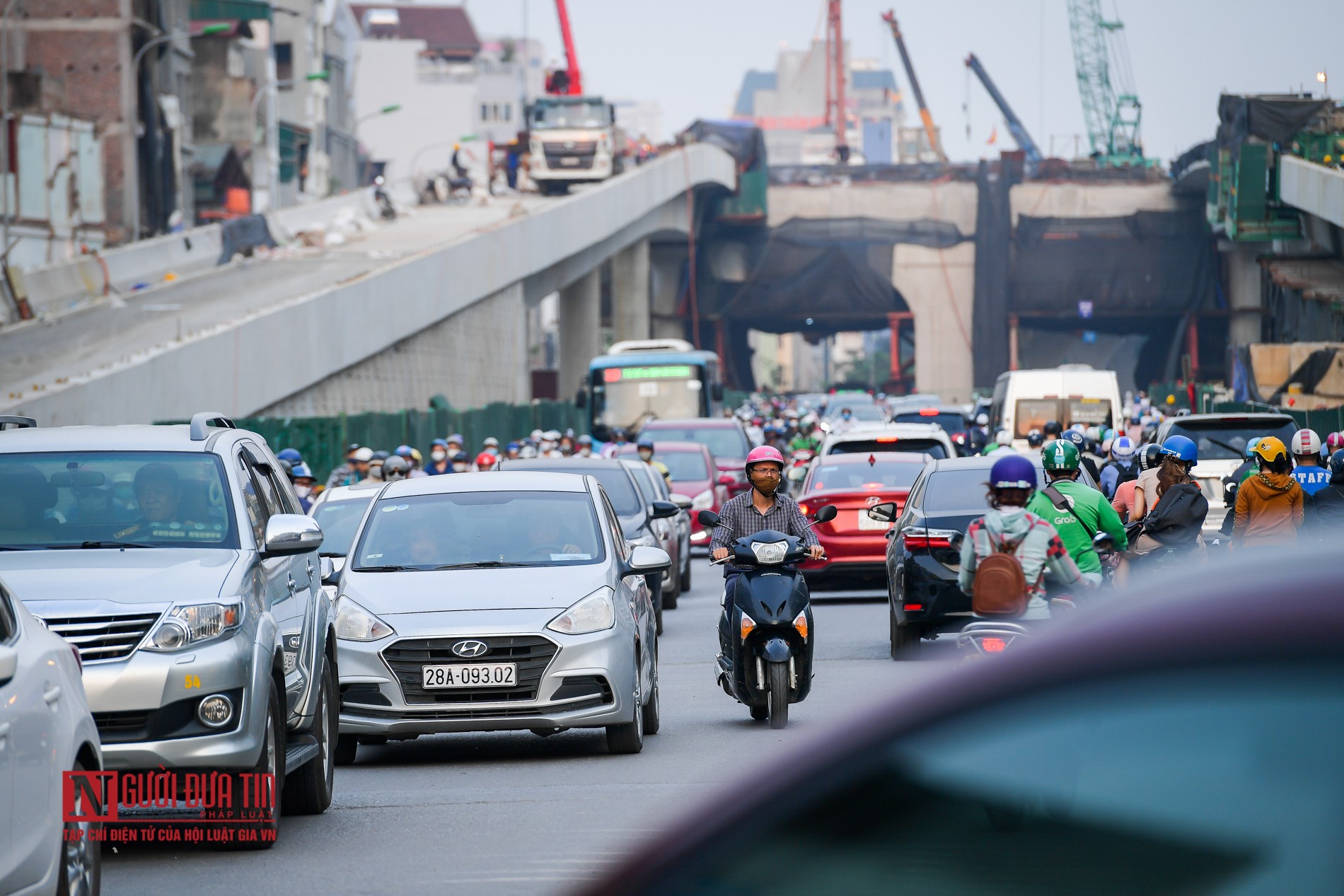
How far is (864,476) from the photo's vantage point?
68.3 feet

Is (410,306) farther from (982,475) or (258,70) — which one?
(258,70)

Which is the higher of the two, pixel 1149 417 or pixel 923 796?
pixel 923 796

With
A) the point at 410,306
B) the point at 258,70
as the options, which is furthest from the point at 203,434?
the point at 258,70

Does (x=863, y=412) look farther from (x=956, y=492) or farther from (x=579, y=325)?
(x=956, y=492)

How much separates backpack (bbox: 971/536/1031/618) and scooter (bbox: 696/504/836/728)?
293cm

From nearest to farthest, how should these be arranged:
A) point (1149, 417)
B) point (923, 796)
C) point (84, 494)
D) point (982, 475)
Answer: point (923, 796), point (84, 494), point (982, 475), point (1149, 417)

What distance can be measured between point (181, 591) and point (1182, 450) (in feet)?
27.4

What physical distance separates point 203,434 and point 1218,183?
55400mm

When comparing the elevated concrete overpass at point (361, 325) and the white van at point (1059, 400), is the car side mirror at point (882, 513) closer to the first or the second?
the white van at point (1059, 400)

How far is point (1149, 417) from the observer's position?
38125mm

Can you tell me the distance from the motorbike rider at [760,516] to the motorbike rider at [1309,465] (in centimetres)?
462

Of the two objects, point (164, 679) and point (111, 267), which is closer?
point (164, 679)

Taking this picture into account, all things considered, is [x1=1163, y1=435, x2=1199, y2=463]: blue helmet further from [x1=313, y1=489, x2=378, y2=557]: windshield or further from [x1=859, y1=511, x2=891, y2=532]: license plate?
[x1=313, y1=489, x2=378, y2=557]: windshield

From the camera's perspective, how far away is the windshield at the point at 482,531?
11.4 metres
